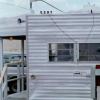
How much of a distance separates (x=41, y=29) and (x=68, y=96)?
1860mm

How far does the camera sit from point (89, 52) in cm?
841

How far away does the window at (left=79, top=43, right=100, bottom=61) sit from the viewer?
8383mm

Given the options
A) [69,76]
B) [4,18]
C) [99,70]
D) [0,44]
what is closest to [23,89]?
[0,44]

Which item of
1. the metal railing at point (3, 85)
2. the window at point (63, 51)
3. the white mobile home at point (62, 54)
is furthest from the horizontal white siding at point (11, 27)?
the window at point (63, 51)

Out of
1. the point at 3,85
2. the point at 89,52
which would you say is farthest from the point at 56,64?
the point at 3,85

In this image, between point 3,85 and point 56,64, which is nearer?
point 56,64

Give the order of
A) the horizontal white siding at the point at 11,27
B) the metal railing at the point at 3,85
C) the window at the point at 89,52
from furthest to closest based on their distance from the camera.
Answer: the horizontal white siding at the point at 11,27, the metal railing at the point at 3,85, the window at the point at 89,52

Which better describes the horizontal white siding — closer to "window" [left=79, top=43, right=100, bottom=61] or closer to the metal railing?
the metal railing

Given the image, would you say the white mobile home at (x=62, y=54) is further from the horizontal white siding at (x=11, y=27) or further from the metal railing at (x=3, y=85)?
the horizontal white siding at (x=11, y=27)

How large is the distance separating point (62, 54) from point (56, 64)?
30 cm

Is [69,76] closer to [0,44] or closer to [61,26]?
[61,26]

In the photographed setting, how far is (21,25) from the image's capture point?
975cm

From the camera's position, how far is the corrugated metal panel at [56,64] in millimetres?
8461

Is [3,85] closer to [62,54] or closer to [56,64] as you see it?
[56,64]
